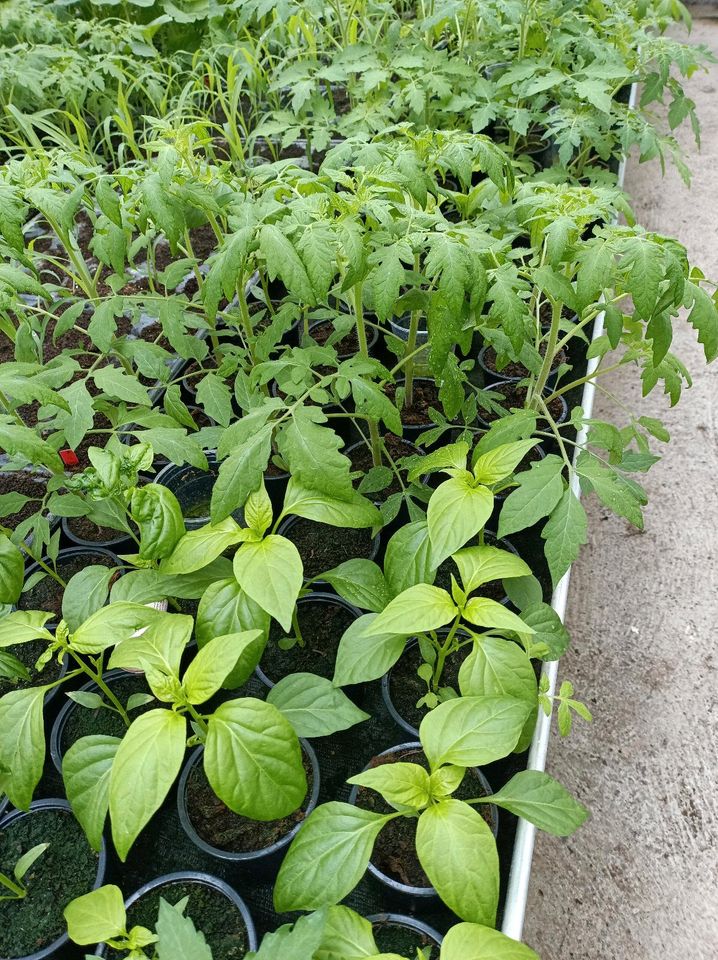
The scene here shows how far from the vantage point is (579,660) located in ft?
5.50

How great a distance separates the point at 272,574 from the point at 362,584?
22cm

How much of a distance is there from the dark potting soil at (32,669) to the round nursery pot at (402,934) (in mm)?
781

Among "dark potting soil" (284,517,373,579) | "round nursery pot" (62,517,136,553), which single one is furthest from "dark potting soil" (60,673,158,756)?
"dark potting soil" (284,517,373,579)

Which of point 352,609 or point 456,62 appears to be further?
point 456,62

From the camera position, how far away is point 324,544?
156 centimetres

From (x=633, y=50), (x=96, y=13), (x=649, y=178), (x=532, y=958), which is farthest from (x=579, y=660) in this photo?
(x=96, y=13)

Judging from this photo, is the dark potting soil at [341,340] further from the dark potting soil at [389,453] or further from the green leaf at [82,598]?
the green leaf at [82,598]

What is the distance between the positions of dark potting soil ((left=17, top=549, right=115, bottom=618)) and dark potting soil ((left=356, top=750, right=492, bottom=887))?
2.49 ft

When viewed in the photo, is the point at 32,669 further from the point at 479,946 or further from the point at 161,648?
the point at 479,946

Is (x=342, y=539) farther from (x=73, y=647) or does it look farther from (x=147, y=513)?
(x=73, y=647)

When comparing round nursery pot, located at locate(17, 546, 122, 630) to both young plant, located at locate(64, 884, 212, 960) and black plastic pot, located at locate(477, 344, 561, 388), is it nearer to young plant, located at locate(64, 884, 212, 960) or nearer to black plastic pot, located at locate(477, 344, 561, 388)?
young plant, located at locate(64, 884, 212, 960)

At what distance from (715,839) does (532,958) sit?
835 mm

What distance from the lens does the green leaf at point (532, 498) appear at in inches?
44.8

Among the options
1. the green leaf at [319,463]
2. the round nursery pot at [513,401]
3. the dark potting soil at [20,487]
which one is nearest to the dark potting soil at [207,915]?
the green leaf at [319,463]
